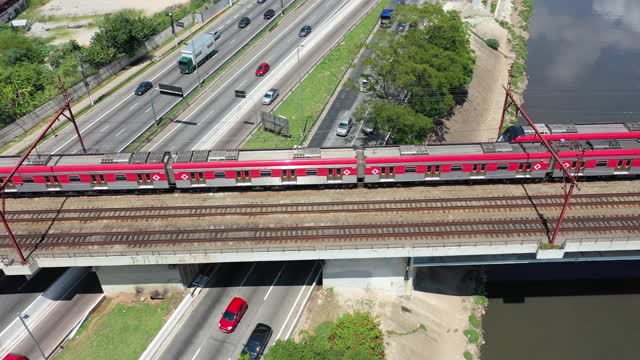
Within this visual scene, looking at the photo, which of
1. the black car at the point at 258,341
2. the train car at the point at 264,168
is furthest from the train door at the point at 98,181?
the black car at the point at 258,341

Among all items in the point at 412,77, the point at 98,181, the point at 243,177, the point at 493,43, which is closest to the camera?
the point at 243,177

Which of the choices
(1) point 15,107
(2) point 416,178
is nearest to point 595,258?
(2) point 416,178

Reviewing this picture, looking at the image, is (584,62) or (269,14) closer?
(584,62)

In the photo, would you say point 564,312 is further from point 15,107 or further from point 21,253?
point 15,107

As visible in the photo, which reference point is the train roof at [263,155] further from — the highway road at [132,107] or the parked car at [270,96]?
the parked car at [270,96]

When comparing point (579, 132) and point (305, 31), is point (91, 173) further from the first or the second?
point (305, 31)

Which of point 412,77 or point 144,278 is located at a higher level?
point 412,77

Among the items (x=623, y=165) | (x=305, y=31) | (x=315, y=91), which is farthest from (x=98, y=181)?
(x=305, y=31)
